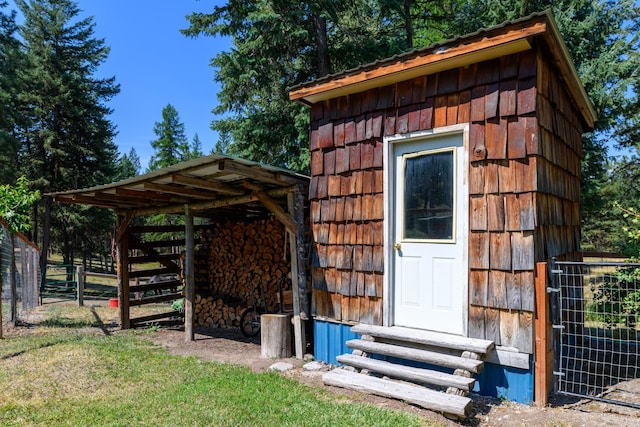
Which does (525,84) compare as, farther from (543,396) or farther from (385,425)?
(385,425)

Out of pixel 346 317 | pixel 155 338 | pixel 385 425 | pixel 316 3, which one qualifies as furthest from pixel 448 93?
pixel 316 3

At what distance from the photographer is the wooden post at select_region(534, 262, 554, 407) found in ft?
11.7

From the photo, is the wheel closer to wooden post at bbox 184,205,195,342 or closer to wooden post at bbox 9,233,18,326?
wooden post at bbox 184,205,195,342

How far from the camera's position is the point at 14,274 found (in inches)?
299

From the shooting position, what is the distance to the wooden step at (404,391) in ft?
10.7

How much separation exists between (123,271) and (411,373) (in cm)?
619

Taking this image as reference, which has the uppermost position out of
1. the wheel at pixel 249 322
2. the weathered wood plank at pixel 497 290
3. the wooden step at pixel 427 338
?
the weathered wood plank at pixel 497 290

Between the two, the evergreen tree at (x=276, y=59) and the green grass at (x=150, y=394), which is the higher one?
the evergreen tree at (x=276, y=59)

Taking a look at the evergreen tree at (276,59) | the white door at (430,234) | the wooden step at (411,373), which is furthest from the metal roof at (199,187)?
the evergreen tree at (276,59)

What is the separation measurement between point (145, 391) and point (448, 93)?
4158 millimetres

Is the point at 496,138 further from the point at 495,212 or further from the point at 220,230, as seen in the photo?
the point at 220,230

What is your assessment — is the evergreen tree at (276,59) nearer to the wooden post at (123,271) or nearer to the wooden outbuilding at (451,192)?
the wooden post at (123,271)

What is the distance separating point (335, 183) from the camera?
16.4 ft

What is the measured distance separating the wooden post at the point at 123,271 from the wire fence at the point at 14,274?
1.74m
